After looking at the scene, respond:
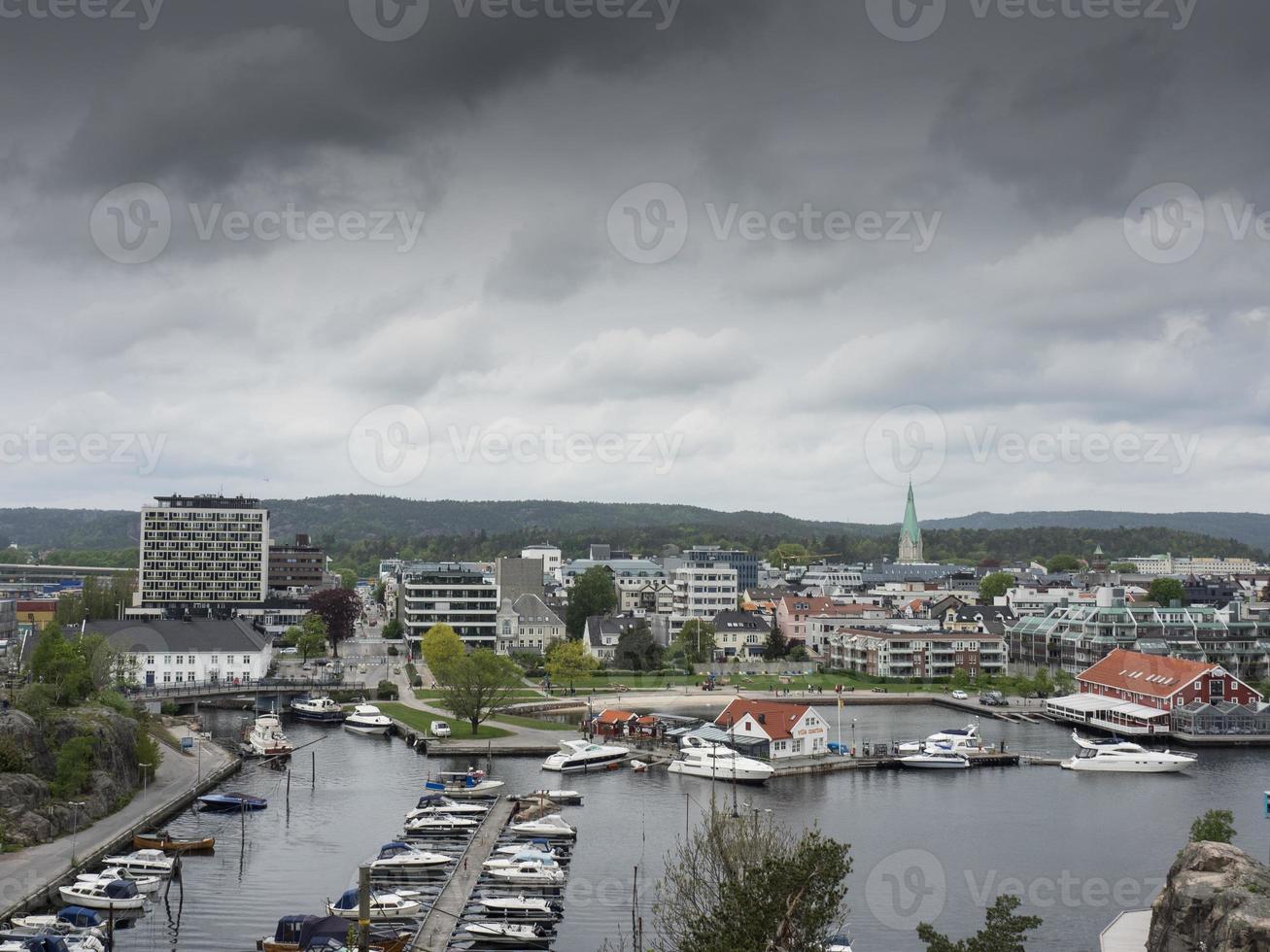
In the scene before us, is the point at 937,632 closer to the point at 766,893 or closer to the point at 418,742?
the point at 418,742

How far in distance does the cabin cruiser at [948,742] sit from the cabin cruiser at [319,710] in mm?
28005

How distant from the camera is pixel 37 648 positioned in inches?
1795

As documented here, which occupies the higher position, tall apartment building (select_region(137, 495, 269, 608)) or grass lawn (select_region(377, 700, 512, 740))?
tall apartment building (select_region(137, 495, 269, 608))

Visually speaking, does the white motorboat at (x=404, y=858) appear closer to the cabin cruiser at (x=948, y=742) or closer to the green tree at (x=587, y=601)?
the cabin cruiser at (x=948, y=742)

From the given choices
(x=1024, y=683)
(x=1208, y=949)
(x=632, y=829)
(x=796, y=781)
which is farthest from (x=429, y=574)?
(x=1208, y=949)

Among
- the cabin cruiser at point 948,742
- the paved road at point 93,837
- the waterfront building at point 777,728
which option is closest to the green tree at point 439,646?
the waterfront building at point 777,728

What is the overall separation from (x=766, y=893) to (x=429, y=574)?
242 ft

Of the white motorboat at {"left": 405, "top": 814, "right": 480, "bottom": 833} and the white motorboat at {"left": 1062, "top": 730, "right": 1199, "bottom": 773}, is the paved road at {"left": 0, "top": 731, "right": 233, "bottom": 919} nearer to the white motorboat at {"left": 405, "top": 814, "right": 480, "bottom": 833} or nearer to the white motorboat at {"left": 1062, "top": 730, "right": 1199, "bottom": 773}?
the white motorboat at {"left": 405, "top": 814, "right": 480, "bottom": 833}

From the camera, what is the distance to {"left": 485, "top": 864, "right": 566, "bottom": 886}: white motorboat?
31.6 metres

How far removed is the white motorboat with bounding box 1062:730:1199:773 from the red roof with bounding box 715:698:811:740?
1151 cm

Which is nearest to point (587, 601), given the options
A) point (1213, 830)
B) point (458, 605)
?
point (458, 605)

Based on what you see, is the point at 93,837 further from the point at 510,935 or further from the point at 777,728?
the point at 777,728

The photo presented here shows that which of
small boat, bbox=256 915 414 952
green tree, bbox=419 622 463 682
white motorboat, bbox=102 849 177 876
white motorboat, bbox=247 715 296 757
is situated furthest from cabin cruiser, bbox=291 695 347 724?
small boat, bbox=256 915 414 952

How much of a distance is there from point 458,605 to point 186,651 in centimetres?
2181
